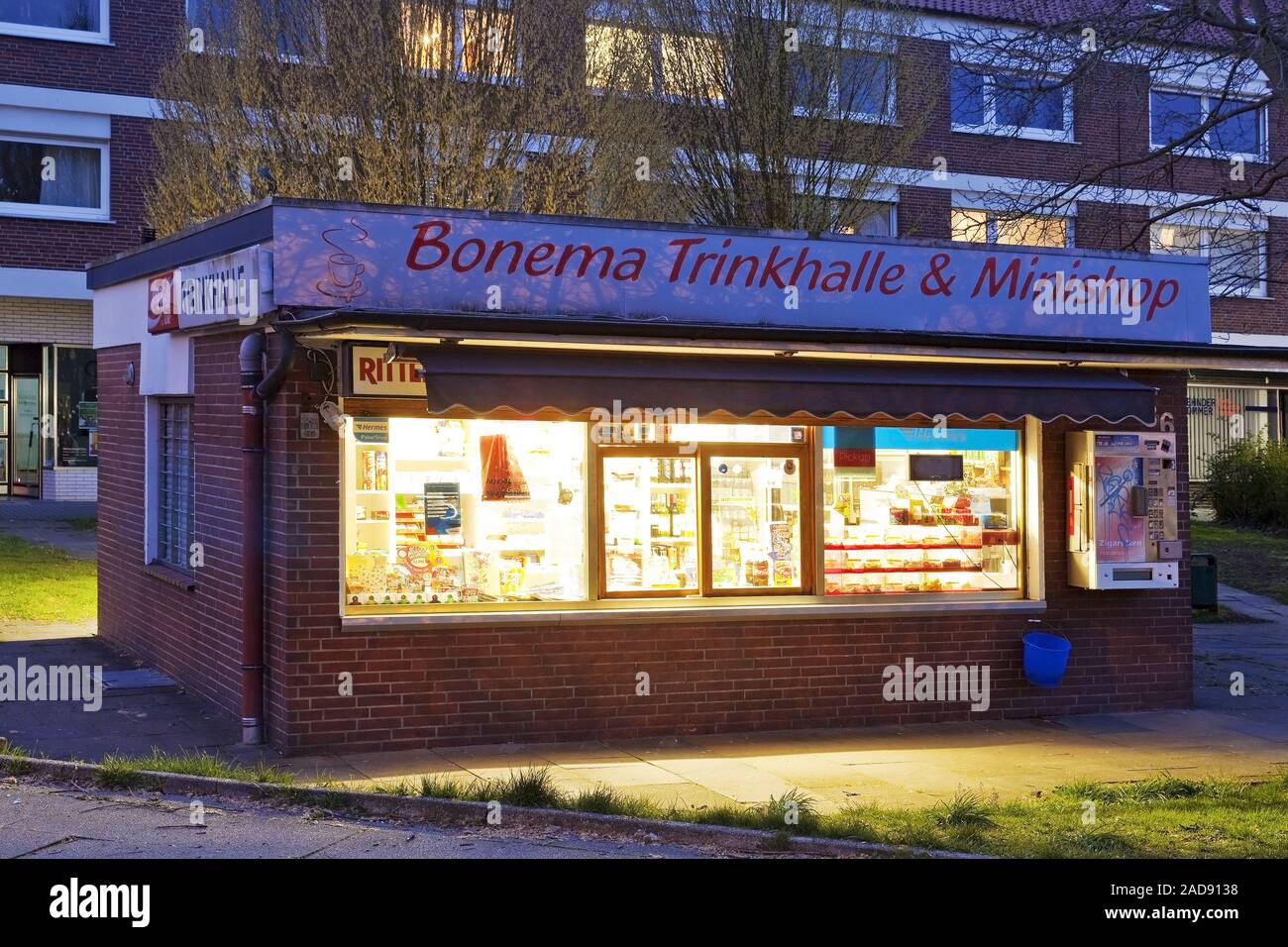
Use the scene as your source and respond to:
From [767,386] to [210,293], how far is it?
176 inches

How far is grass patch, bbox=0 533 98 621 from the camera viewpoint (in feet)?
55.9

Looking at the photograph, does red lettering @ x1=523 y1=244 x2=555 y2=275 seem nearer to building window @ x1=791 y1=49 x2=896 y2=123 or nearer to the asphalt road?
the asphalt road

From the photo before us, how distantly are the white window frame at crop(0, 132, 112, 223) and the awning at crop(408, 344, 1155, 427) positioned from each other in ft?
63.1

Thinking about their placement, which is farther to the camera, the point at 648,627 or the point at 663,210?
the point at 663,210

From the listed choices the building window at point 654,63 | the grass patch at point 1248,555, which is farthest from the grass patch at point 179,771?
the grass patch at point 1248,555

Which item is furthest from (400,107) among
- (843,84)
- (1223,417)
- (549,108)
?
(1223,417)

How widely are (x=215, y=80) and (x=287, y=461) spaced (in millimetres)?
10795

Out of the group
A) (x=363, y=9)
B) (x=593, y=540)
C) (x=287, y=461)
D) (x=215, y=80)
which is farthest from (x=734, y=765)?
(x=215, y=80)

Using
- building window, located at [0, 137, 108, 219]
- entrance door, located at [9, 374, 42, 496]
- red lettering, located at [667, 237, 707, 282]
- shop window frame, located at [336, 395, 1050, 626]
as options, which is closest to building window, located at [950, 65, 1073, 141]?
shop window frame, located at [336, 395, 1050, 626]

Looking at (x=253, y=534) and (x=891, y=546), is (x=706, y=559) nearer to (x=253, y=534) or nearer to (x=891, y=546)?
(x=891, y=546)

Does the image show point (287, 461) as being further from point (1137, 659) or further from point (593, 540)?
point (1137, 659)

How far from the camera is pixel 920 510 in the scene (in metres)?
12.5
